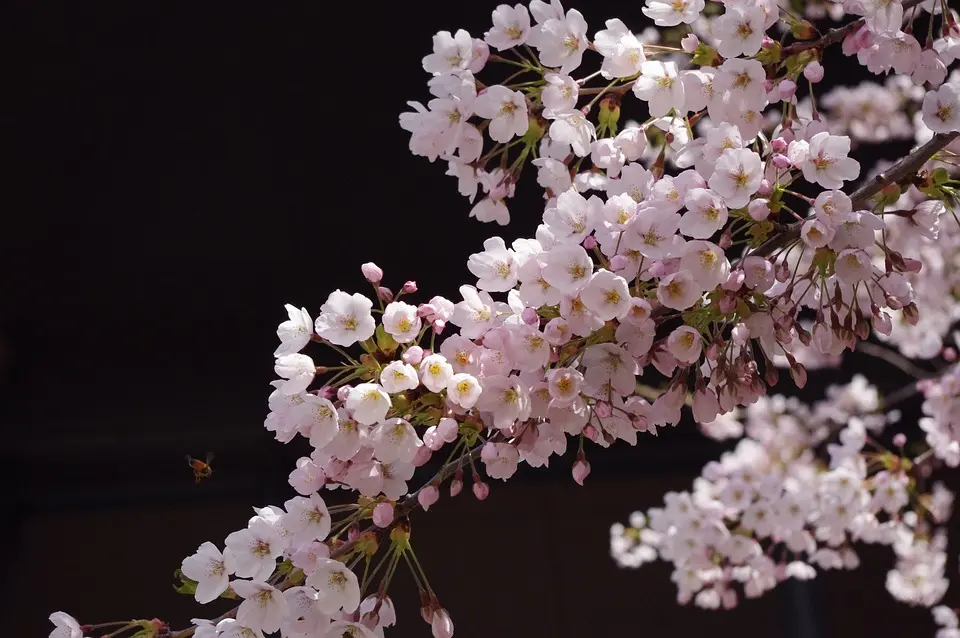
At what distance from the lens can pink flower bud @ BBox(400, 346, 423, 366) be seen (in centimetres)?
74

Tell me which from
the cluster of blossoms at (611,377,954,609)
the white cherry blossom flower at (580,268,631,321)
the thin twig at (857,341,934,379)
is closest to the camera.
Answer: the white cherry blossom flower at (580,268,631,321)

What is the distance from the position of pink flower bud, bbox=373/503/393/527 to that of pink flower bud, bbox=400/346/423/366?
0.43 ft

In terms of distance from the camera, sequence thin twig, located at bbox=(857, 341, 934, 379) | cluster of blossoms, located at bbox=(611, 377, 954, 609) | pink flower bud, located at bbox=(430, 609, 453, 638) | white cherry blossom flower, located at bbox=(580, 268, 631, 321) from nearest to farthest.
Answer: white cherry blossom flower, located at bbox=(580, 268, 631, 321) < pink flower bud, located at bbox=(430, 609, 453, 638) < cluster of blossoms, located at bbox=(611, 377, 954, 609) < thin twig, located at bbox=(857, 341, 934, 379)

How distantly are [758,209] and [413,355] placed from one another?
0.31 meters

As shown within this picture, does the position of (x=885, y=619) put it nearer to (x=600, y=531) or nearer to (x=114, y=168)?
(x=600, y=531)

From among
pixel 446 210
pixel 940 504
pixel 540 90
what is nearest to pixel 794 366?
pixel 540 90

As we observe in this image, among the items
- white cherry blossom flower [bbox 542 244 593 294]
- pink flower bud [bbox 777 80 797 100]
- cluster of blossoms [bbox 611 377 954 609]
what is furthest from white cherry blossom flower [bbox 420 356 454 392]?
cluster of blossoms [bbox 611 377 954 609]

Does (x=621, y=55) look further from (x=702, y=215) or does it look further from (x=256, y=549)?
(x=256, y=549)

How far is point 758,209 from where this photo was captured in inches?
29.7

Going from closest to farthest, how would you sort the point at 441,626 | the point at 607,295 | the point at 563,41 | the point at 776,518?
the point at 607,295
the point at 441,626
the point at 563,41
the point at 776,518

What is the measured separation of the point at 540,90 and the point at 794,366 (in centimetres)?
37

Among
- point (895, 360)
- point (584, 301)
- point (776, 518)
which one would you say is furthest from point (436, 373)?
point (895, 360)

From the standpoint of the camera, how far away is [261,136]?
3123mm

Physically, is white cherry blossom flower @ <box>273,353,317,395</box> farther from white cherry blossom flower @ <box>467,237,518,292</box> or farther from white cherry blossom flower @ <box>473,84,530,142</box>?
white cherry blossom flower @ <box>473,84,530,142</box>
